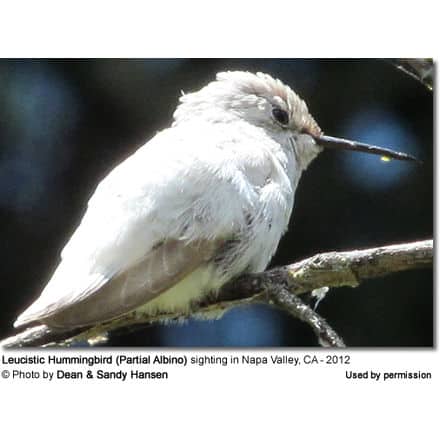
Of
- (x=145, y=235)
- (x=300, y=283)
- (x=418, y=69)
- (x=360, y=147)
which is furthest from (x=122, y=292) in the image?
(x=360, y=147)

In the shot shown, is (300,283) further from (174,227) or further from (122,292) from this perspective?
(122,292)

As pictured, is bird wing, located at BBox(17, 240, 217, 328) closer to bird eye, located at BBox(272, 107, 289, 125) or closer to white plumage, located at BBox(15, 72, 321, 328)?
white plumage, located at BBox(15, 72, 321, 328)

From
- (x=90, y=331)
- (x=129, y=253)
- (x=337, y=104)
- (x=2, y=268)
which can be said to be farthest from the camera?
(x=337, y=104)

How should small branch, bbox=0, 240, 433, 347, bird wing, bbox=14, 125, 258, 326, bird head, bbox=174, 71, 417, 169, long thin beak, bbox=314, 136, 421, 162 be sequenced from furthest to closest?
long thin beak, bbox=314, 136, 421, 162 → bird head, bbox=174, 71, 417, 169 → bird wing, bbox=14, 125, 258, 326 → small branch, bbox=0, 240, 433, 347

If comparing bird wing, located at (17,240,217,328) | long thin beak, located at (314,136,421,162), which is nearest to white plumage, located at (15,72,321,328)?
bird wing, located at (17,240,217,328)

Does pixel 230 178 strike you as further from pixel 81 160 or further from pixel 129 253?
pixel 81 160

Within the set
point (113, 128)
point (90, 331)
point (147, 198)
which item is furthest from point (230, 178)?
point (113, 128)
